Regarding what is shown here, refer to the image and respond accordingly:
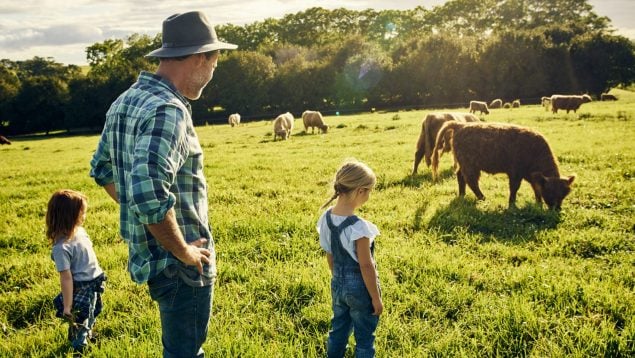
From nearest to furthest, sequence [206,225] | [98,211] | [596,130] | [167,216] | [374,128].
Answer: [167,216] < [206,225] < [98,211] < [596,130] < [374,128]

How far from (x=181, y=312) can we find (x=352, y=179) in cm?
152

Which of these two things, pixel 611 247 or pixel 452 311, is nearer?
pixel 452 311

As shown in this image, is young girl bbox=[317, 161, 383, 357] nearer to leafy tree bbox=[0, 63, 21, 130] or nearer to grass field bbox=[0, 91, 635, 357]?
grass field bbox=[0, 91, 635, 357]

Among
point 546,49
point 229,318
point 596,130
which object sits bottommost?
point 229,318

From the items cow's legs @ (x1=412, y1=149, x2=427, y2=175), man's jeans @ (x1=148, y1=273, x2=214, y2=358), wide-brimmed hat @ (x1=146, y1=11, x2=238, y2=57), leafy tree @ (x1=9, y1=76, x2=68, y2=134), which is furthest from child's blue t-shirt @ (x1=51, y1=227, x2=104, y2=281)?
leafy tree @ (x1=9, y1=76, x2=68, y2=134)

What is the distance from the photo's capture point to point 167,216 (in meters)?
2.45

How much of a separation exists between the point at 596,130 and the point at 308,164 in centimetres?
1390

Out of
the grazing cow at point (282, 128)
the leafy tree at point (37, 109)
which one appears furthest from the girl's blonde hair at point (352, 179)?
the leafy tree at point (37, 109)

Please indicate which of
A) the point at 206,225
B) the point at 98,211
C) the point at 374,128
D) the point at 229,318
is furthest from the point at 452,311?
the point at 374,128

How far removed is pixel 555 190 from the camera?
838 centimetres

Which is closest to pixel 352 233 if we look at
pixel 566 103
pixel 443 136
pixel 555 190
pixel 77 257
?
pixel 77 257

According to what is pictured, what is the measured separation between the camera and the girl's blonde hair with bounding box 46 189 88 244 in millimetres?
4086

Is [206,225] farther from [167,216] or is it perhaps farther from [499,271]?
[499,271]

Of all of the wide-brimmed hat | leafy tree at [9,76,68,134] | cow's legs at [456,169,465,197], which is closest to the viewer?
the wide-brimmed hat
